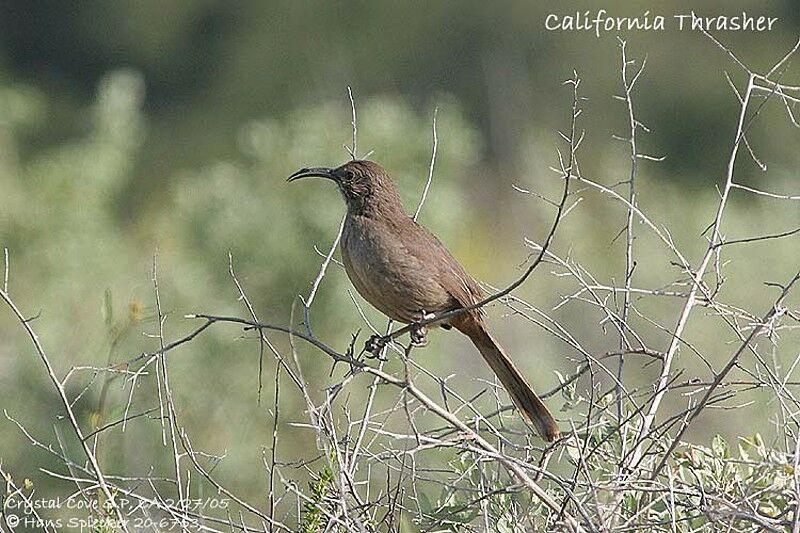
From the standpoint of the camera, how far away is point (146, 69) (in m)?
24.7

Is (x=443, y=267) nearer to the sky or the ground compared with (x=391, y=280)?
nearer to the sky

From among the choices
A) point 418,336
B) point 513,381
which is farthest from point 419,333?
point 513,381

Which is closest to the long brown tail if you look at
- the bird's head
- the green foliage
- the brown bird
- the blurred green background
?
the brown bird

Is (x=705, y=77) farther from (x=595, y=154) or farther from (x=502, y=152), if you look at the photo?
(x=502, y=152)

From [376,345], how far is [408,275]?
0.83ft

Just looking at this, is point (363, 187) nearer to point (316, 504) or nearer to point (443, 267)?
point (443, 267)

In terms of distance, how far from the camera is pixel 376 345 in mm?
4363

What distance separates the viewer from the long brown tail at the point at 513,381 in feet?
13.1

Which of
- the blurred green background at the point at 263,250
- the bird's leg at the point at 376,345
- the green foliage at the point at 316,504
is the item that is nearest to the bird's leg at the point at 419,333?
the bird's leg at the point at 376,345

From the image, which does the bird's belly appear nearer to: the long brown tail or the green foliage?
the long brown tail

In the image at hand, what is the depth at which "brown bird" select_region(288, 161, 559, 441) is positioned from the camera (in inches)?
174

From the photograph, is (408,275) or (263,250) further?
(263,250)

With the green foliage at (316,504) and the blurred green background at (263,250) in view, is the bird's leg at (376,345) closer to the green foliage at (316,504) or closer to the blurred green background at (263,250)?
the blurred green background at (263,250)

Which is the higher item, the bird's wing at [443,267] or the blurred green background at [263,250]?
the blurred green background at [263,250]
